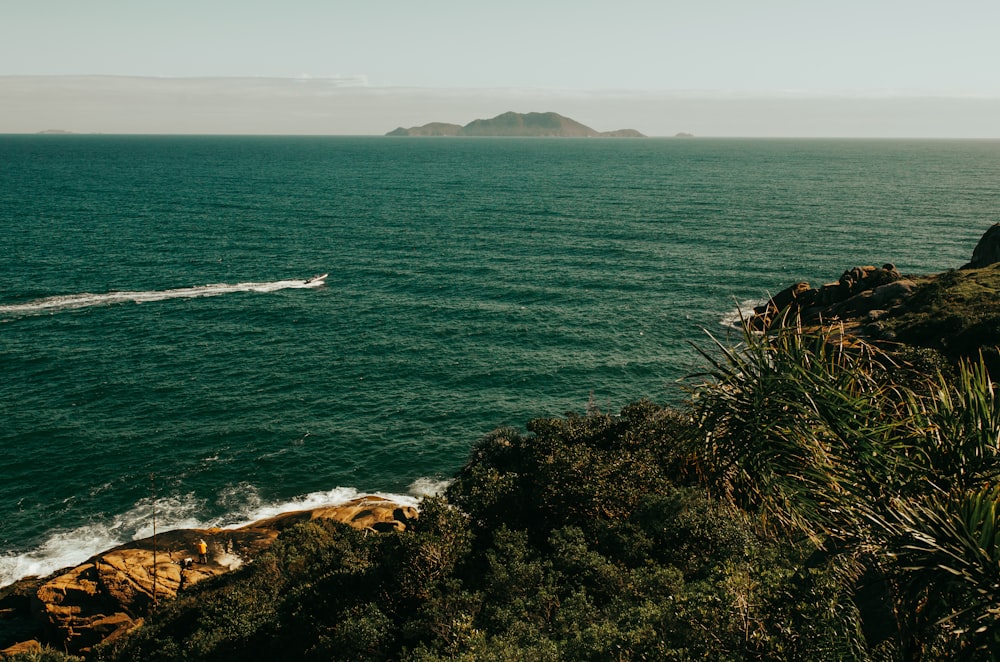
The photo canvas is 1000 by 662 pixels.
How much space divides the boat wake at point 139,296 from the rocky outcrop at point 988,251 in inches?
3407

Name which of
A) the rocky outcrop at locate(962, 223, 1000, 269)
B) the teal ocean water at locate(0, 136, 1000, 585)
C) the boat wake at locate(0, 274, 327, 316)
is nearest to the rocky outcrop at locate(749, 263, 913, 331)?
the teal ocean water at locate(0, 136, 1000, 585)

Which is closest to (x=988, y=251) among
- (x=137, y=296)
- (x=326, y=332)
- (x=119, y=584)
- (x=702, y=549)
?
(x=702, y=549)

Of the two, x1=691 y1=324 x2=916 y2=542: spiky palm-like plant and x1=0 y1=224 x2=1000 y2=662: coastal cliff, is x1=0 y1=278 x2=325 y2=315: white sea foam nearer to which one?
x1=0 y1=224 x2=1000 y2=662: coastal cliff

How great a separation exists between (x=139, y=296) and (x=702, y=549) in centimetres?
8530

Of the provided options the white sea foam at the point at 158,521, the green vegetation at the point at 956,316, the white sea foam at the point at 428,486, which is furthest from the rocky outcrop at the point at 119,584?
the green vegetation at the point at 956,316

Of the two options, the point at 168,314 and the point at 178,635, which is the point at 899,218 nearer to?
the point at 168,314

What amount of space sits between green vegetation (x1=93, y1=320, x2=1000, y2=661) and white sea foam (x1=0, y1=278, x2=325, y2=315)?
6093cm

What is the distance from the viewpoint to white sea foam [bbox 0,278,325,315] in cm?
7931

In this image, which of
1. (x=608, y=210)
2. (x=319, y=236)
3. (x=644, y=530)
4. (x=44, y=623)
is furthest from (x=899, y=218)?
(x=44, y=623)

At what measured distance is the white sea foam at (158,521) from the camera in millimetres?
40625

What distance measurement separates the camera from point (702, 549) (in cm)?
2469

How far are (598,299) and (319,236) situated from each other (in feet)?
218

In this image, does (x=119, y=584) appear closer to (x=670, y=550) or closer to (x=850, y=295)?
(x=670, y=550)

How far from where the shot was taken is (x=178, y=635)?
28.9m
